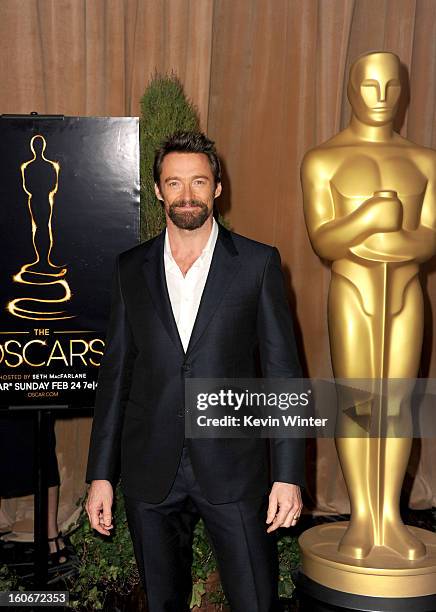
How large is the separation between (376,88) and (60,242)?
1.17m

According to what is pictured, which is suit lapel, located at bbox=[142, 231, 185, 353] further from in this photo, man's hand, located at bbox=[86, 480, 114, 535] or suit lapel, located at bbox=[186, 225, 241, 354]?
man's hand, located at bbox=[86, 480, 114, 535]

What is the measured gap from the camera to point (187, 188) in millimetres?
1876

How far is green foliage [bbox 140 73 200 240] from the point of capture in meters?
2.67

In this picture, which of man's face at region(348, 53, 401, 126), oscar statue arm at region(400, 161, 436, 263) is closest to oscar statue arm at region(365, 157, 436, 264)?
oscar statue arm at region(400, 161, 436, 263)

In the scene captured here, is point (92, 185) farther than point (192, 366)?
Yes

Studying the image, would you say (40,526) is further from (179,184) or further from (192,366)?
(179,184)

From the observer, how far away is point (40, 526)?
8.21ft

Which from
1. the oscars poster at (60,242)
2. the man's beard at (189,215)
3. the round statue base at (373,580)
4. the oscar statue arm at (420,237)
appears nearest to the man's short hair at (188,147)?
the man's beard at (189,215)

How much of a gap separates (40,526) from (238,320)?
111 centimetres

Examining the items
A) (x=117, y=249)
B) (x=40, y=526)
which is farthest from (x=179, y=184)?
(x=40, y=526)

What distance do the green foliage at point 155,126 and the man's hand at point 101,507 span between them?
108 centimetres

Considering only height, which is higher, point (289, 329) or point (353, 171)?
point (353, 171)

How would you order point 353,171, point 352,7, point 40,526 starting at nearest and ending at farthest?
point 40,526, point 353,171, point 352,7

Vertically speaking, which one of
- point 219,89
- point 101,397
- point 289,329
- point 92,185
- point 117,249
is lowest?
point 101,397
